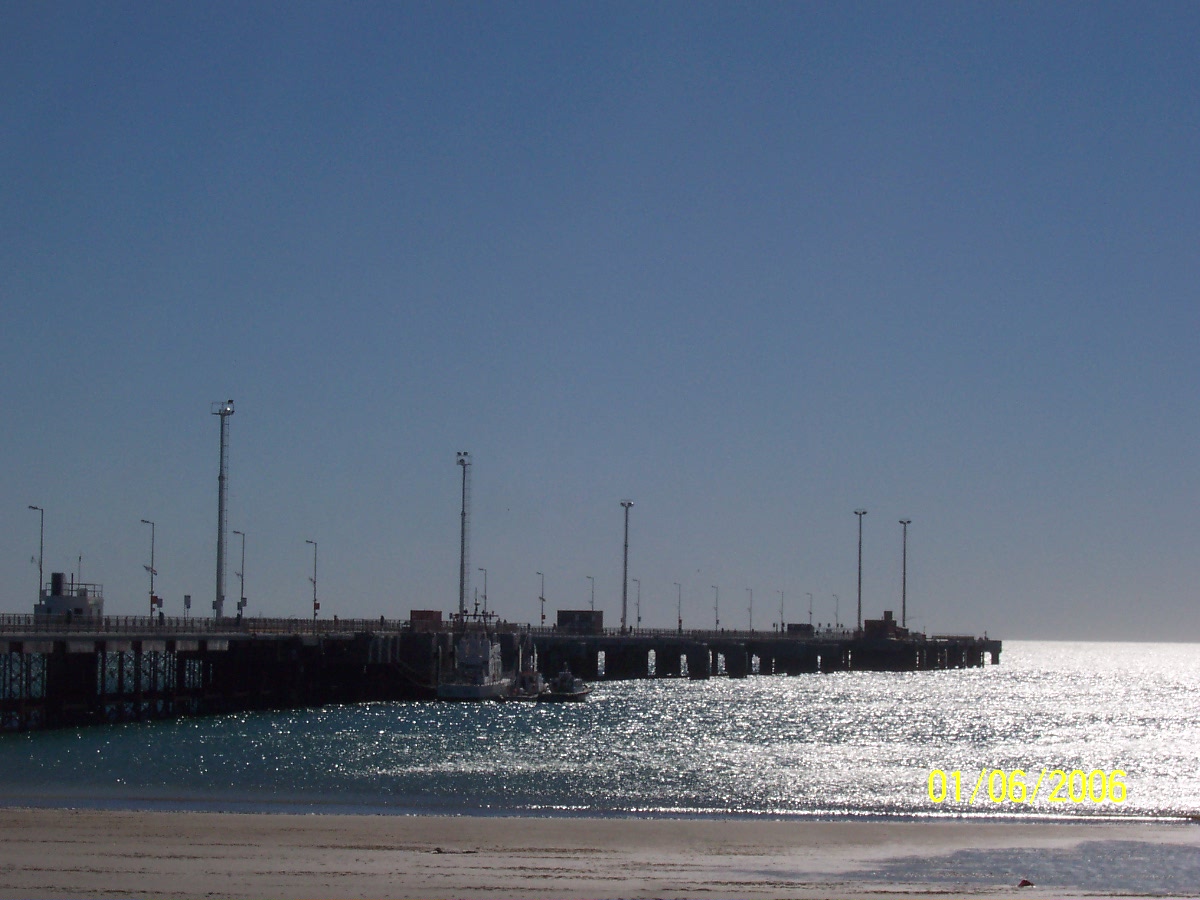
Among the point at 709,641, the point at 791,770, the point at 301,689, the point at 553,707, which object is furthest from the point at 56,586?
the point at 709,641

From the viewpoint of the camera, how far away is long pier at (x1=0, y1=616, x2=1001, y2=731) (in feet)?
226

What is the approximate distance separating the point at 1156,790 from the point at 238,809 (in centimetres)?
3101

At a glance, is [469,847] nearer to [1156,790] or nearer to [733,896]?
[733,896]

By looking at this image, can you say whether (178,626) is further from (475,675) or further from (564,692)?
(564,692)

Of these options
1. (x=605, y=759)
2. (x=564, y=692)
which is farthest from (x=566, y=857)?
(x=564, y=692)

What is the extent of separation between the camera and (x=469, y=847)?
33.2 metres

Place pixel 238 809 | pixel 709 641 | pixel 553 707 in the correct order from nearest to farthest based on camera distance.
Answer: pixel 238 809 → pixel 553 707 → pixel 709 641

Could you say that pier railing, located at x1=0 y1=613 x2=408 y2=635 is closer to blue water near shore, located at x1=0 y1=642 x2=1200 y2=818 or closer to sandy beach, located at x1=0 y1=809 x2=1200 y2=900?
blue water near shore, located at x1=0 y1=642 x2=1200 y2=818

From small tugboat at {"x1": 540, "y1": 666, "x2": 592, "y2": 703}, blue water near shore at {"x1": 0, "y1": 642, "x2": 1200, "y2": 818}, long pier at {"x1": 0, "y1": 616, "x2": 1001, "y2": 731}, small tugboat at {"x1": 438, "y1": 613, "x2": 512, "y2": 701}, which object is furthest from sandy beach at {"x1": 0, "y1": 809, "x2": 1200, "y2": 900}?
small tugboat at {"x1": 540, "y1": 666, "x2": 592, "y2": 703}

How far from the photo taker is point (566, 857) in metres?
31.9

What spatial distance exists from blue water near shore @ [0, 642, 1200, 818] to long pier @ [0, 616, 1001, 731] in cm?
302

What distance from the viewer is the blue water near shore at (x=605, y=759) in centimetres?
4447

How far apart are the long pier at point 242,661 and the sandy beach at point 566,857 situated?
31717 mm

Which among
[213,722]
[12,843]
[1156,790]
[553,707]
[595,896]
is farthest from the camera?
[553,707]
